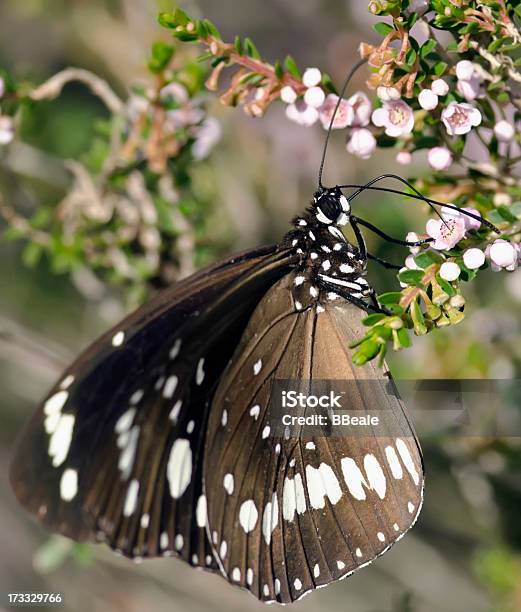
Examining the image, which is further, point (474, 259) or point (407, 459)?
point (407, 459)

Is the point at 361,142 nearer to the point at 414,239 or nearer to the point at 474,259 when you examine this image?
the point at 414,239

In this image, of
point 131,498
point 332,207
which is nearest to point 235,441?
point 131,498

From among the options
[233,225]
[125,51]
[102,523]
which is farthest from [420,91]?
[125,51]

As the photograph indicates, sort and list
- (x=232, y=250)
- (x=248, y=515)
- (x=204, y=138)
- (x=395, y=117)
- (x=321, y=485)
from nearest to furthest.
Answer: (x=395, y=117) < (x=321, y=485) < (x=248, y=515) < (x=204, y=138) < (x=232, y=250)

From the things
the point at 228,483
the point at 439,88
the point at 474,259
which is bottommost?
the point at 228,483

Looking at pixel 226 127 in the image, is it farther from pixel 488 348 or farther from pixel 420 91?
pixel 420 91

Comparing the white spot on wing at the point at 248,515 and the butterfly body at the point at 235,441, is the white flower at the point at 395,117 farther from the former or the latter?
the white spot on wing at the point at 248,515

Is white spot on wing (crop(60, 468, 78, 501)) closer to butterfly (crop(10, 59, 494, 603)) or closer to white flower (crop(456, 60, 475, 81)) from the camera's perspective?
butterfly (crop(10, 59, 494, 603))
